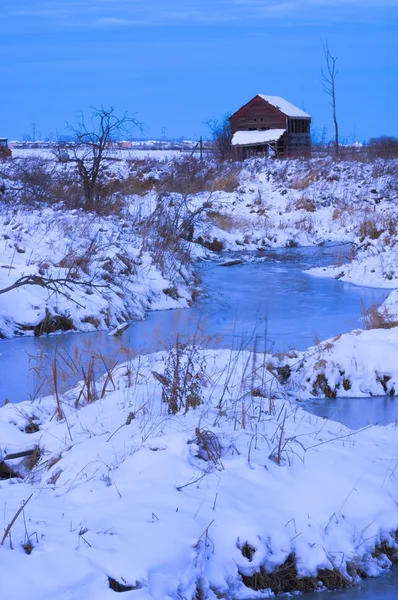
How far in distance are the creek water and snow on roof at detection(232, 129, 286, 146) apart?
93.9 ft

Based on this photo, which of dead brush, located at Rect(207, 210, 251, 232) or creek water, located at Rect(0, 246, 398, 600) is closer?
creek water, located at Rect(0, 246, 398, 600)

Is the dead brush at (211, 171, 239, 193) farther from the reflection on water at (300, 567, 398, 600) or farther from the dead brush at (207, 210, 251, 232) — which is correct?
the reflection on water at (300, 567, 398, 600)

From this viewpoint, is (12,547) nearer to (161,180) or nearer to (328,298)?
(328,298)

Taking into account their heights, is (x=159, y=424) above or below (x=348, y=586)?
above

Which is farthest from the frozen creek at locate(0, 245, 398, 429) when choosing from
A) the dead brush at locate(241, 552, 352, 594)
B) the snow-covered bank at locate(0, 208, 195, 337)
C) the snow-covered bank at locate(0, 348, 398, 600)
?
the dead brush at locate(241, 552, 352, 594)

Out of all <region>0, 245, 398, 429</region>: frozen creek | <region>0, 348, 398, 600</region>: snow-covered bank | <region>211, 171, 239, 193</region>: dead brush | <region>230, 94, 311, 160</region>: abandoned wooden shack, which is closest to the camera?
<region>0, 348, 398, 600</region>: snow-covered bank

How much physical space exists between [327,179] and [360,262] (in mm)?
15843

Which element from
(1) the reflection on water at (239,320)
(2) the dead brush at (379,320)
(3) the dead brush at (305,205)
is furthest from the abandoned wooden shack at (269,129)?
(2) the dead brush at (379,320)

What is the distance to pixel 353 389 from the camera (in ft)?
30.9

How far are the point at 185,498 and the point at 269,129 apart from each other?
50053mm

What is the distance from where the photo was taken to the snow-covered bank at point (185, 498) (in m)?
4.45

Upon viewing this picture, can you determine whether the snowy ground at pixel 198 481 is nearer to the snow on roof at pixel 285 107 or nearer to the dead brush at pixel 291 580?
the dead brush at pixel 291 580

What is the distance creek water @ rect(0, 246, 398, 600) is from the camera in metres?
8.73

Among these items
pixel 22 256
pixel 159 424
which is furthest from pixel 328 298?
pixel 159 424
